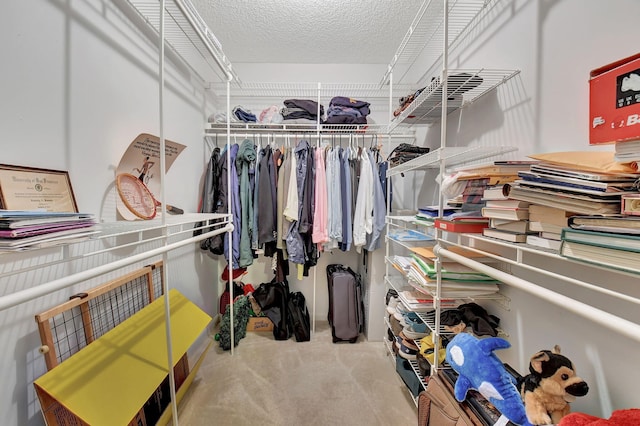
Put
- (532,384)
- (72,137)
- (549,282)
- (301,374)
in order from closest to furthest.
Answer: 1. (532,384)
2. (549,282)
3. (72,137)
4. (301,374)

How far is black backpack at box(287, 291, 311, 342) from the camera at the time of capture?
6.76ft

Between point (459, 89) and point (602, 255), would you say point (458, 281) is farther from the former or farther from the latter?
point (459, 89)

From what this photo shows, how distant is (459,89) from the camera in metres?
1.25

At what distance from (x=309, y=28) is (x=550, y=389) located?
Result: 2383 millimetres

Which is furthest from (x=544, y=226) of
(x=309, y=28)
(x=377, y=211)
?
(x=309, y=28)

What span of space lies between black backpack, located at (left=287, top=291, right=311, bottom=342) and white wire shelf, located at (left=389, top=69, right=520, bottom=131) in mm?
1755

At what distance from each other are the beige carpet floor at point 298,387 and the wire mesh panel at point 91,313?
27.6 inches

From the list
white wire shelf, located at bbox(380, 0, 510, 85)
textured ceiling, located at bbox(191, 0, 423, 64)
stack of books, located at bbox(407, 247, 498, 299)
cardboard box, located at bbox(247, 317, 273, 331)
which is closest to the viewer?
stack of books, located at bbox(407, 247, 498, 299)

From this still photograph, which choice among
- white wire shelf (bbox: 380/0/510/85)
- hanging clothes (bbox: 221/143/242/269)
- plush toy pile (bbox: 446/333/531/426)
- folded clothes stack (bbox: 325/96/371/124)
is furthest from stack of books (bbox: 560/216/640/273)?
hanging clothes (bbox: 221/143/242/269)

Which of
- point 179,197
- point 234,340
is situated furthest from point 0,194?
point 234,340

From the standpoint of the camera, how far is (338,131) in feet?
7.04

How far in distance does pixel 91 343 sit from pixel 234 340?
3.68ft

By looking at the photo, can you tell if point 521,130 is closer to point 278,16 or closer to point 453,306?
point 453,306

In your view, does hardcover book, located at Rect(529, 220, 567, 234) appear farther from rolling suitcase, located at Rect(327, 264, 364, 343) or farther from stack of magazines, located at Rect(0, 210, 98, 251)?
rolling suitcase, located at Rect(327, 264, 364, 343)
